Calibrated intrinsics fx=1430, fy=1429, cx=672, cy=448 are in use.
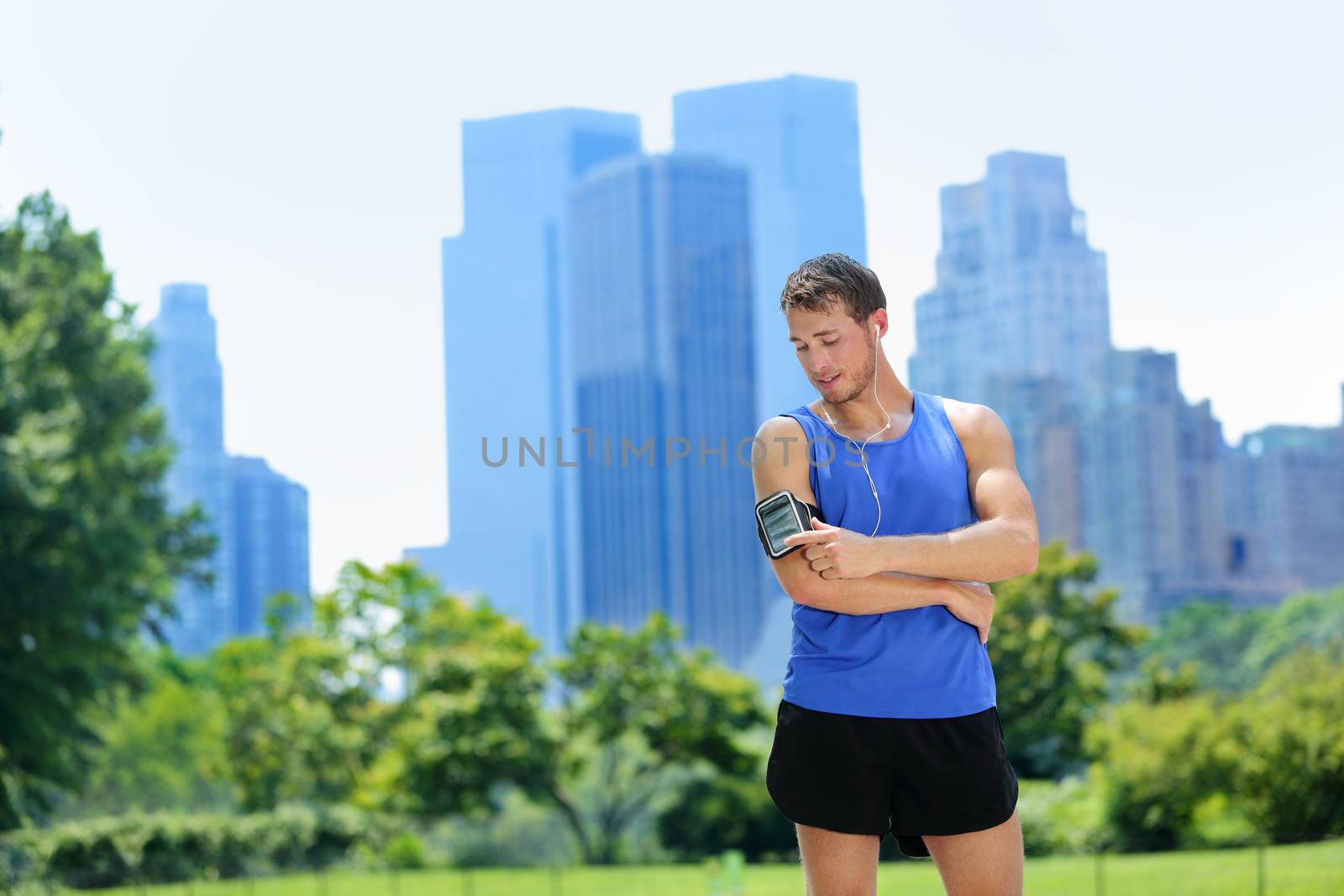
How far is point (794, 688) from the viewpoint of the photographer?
4.77ft

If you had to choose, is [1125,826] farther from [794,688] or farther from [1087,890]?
[794,688]

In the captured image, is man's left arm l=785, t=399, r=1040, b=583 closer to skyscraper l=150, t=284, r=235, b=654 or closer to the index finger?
the index finger

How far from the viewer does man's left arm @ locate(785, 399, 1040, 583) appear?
1.37 m

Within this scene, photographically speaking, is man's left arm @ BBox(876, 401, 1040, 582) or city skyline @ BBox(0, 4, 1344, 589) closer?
man's left arm @ BBox(876, 401, 1040, 582)

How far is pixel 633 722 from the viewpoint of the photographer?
12.8 meters

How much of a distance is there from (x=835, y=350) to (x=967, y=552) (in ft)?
0.80

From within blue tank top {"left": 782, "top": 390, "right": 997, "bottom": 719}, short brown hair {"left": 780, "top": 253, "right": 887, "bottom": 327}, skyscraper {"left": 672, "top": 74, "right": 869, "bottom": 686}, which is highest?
skyscraper {"left": 672, "top": 74, "right": 869, "bottom": 686}

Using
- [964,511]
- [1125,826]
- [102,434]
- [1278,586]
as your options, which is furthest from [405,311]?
[964,511]

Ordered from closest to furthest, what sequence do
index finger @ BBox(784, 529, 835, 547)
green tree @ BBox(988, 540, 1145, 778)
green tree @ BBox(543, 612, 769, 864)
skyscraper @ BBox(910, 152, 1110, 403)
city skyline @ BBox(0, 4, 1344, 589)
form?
index finger @ BBox(784, 529, 835, 547)
green tree @ BBox(543, 612, 769, 864)
green tree @ BBox(988, 540, 1145, 778)
city skyline @ BBox(0, 4, 1344, 589)
skyscraper @ BBox(910, 152, 1110, 403)

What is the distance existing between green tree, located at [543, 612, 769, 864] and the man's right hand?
11199 mm

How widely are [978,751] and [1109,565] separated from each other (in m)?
42.6

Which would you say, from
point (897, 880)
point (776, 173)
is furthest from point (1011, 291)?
point (897, 880)

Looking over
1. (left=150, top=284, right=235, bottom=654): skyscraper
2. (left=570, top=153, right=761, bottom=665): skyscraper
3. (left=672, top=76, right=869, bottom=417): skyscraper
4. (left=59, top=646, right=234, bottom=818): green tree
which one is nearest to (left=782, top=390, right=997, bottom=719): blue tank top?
(left=59, top=646, right=234, bottom=818): green tree

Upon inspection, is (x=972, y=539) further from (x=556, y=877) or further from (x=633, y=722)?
(x=633, y=722)
